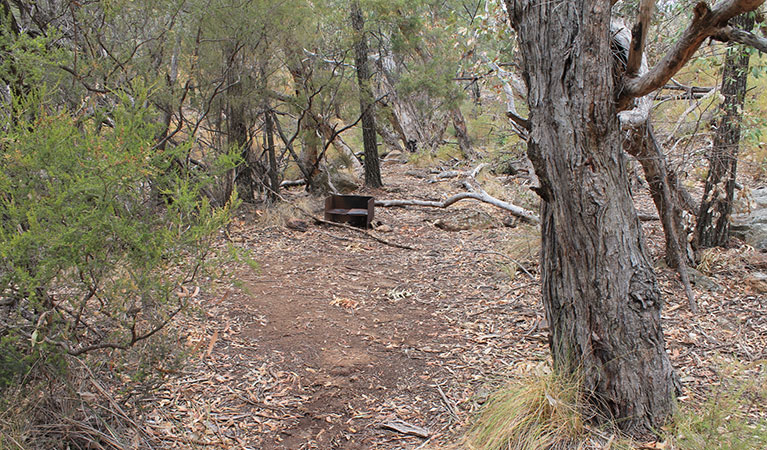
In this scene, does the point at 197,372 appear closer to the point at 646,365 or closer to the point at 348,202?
the point at 646,365

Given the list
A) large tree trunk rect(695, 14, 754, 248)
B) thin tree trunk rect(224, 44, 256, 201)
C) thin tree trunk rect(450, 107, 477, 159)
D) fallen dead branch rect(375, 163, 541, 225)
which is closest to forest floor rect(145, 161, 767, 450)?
large tree trunk rect(695, 14, 754, 248)

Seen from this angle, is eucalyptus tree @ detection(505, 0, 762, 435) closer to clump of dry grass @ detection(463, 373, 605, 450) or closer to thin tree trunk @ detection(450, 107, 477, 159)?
clump of dry grass @ detection(463, 373, 605, 450)

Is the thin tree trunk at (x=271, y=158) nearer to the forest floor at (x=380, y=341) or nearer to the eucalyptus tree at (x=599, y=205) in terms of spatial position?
the forest floor at (x=380, y=341)

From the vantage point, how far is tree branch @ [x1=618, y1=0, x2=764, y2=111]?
244 centimetres

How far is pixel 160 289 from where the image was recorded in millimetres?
2795

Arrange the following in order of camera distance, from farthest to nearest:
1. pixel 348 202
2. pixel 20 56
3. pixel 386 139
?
pixel 386 139 < pixel 348 202 < pixel 20 56

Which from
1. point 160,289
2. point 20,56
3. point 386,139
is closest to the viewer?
point 160,289

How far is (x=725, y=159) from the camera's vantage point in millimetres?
5410

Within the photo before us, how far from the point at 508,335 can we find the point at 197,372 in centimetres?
248

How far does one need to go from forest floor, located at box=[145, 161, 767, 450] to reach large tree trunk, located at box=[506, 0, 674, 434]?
1.63 ft

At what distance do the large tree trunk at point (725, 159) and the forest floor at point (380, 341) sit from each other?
0.81 ft

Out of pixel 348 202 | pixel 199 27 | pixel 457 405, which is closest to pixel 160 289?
pixel 457 405

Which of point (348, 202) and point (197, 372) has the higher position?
point (348, 202)

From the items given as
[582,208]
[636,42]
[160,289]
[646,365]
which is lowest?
[646,365]
